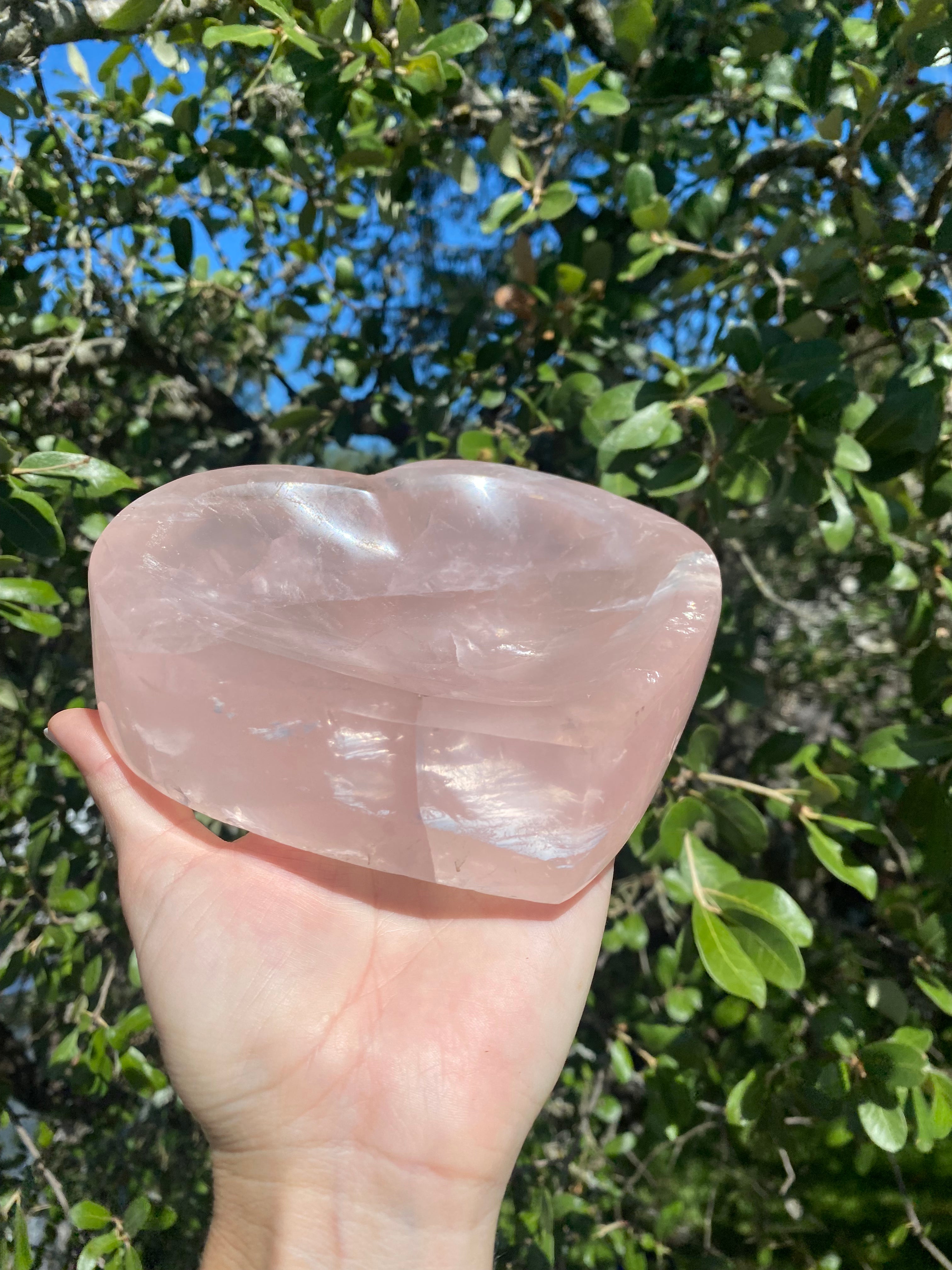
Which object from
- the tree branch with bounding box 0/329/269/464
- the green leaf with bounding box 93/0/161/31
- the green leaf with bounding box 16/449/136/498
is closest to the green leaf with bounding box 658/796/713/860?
the green leaf with bounding box 16/449/136/498

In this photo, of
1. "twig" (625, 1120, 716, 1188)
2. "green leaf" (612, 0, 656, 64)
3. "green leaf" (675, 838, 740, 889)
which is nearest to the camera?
"green leaf" (675, 838, 740, 889)

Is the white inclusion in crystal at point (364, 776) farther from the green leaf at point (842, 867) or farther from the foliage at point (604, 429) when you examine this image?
the green leaf at point (842, 867)

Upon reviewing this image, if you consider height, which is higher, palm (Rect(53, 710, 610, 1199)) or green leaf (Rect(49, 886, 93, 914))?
palm (Rect(53, 710, 610, 1199))

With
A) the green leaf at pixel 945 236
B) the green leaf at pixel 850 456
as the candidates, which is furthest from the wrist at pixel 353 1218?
the green leaf at pixel 945 236

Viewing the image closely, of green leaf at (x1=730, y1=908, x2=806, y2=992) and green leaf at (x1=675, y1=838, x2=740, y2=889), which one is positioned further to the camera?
green leaf at (x1=675, y1=838, x2=740, y2=889)

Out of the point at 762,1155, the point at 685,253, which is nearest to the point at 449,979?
the point at 762,1155

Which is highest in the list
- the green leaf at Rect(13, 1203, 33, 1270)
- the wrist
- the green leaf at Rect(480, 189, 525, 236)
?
the green leaf at Rect(480, 189, 525, 236)

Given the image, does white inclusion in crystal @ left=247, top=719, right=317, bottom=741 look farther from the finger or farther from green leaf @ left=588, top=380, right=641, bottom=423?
green leaf @ left=588, top=380, right=641, bottom=423

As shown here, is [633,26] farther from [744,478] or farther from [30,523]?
[30,523]

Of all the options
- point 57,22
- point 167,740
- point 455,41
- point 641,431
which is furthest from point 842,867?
point 57,22
